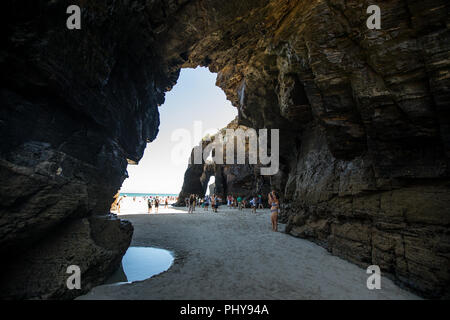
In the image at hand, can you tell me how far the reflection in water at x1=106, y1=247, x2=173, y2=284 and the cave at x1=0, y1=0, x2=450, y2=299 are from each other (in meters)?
0.50

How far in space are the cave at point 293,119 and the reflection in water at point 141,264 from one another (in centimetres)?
50

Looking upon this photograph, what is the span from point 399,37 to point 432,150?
3175mm

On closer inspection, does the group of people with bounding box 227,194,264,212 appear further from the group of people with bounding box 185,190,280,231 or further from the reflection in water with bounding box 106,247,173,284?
the reflection in water with bounding box 106,247,173,284

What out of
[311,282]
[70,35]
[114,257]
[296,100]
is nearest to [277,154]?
[296,100]

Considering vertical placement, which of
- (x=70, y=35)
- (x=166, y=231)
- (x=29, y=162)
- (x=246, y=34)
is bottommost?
(x=166, y=231)

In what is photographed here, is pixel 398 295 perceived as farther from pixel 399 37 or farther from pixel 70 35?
pixel 70 35

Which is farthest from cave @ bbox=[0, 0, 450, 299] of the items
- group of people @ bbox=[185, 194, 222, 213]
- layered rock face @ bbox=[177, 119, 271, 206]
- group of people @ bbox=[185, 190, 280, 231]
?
Result: layered rock face @ bbox=[177, 119, 271, 206]

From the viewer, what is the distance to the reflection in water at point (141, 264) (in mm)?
5627

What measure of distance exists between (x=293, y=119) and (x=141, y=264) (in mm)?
10352

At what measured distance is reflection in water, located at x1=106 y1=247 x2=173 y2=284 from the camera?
5627mm

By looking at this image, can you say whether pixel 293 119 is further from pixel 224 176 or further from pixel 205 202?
pixel 224 176

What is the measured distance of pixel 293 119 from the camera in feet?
33.8

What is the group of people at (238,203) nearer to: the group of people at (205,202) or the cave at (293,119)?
the group of people at (205,202)

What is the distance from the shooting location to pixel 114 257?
18.5ft
